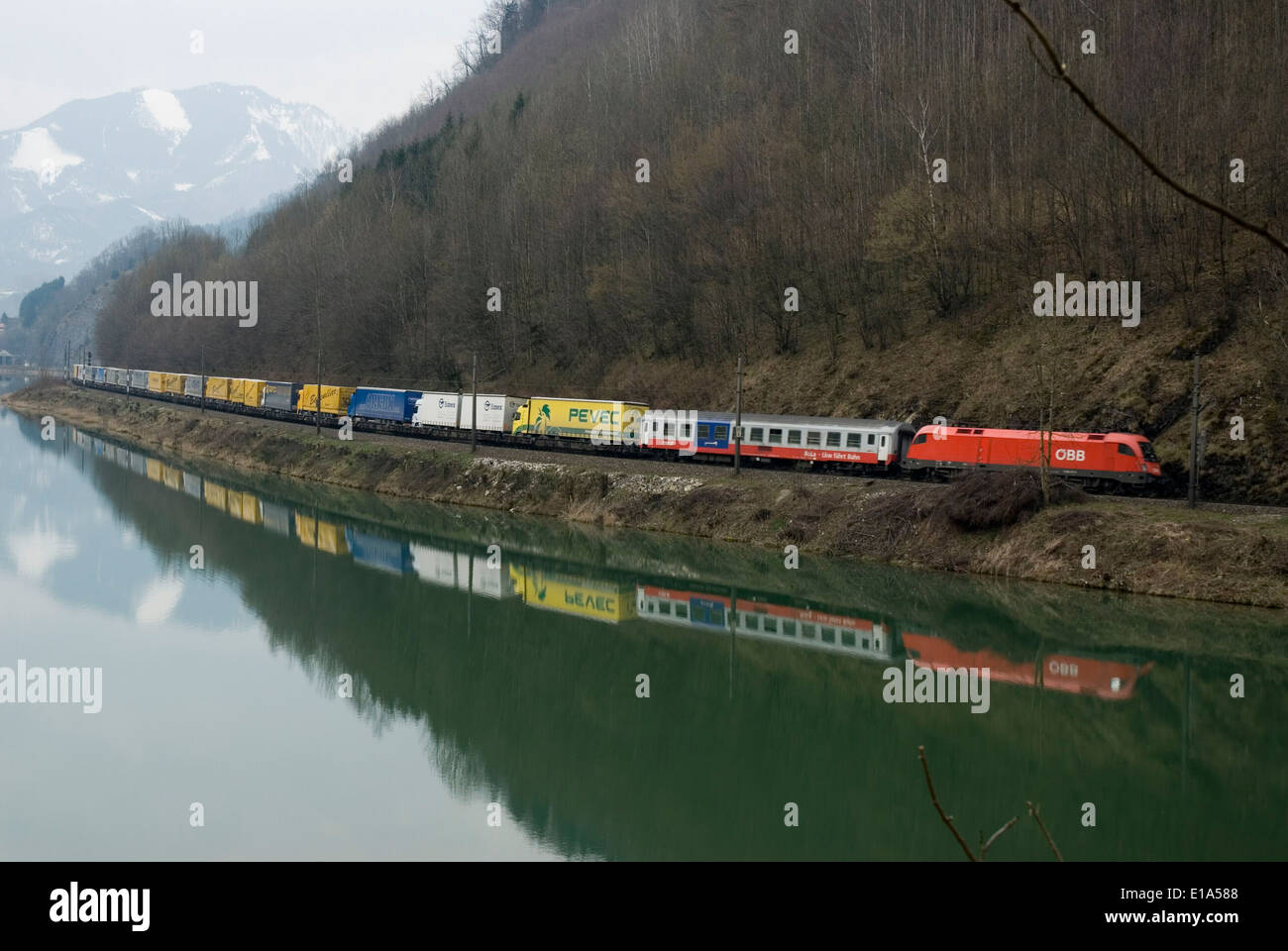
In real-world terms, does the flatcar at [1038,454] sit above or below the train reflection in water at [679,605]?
above

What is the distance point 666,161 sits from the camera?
6638 centimetres

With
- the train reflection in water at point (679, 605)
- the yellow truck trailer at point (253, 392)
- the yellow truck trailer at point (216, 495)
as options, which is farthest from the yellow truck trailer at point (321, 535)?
the yellow truck trailer at point (253, 392)

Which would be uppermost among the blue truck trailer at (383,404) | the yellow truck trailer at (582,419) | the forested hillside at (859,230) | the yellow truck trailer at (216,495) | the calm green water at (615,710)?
the forested hillside at (859,230)

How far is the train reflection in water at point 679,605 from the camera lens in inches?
900

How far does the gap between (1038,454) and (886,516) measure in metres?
5.72

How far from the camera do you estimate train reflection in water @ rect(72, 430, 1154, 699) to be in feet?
75.0

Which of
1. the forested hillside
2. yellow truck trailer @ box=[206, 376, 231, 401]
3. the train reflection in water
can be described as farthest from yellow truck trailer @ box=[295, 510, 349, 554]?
yellow truck trailer @ box=[206, 376, 231, 401]

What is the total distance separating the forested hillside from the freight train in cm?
200

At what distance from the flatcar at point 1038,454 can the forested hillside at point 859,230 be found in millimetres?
1510

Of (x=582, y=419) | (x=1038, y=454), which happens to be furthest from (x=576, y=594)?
(x=582, y=419)

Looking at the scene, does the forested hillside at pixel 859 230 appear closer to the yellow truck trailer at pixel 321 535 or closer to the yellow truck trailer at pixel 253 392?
the yellow truck trailer at pixel 253 392

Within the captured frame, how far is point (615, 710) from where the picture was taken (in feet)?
67.1

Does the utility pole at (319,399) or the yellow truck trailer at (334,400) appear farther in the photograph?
the yellow truck trailer at (334,400)
